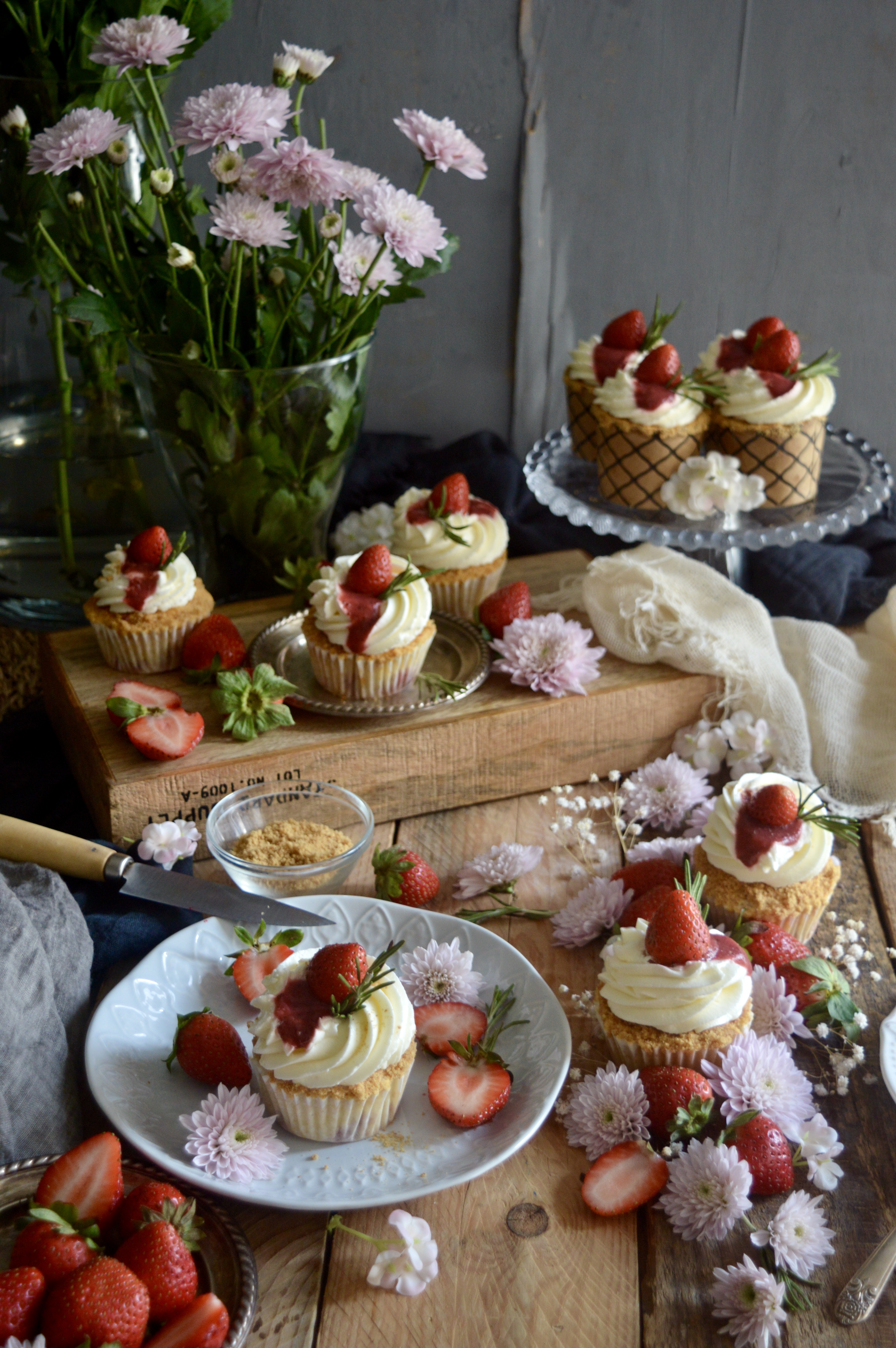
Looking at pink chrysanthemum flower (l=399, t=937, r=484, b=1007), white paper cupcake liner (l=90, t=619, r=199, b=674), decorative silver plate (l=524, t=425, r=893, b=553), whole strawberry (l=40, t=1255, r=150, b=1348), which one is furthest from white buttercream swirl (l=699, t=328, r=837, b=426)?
whole strawberry (l=40, t=1255, r=150, b=1348)

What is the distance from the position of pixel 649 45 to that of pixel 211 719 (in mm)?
1410

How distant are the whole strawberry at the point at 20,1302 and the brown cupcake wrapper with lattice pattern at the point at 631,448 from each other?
1343 mm

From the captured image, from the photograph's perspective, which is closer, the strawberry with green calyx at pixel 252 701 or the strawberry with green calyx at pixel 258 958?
the strawberry with green calyx at pixel 258 958

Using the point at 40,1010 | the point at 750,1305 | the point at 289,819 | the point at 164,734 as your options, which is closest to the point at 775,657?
the point at 289,819

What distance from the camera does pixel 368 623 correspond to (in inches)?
60.1

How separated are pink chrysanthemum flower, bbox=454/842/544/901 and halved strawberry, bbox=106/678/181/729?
0.43 metres

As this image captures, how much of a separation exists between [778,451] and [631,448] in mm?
217

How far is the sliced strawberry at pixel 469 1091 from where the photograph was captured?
3.50 feet

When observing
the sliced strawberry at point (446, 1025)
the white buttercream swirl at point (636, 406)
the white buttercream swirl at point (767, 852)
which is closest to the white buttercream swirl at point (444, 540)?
the white buttercream swirl at point (636, 406)

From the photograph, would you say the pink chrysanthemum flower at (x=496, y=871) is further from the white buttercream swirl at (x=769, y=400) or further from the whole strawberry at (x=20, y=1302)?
the white buttercream swirl at (x=769, y=400)

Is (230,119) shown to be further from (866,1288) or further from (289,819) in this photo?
(866,1288)

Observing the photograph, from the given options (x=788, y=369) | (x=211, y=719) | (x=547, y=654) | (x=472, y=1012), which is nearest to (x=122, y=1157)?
(x=472, y=1012)

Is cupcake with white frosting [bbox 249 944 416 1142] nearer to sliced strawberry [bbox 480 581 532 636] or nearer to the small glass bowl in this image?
the small glass bowl

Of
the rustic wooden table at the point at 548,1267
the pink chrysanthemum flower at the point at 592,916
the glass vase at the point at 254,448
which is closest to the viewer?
the rustic wooden table at the point at 548,1267
